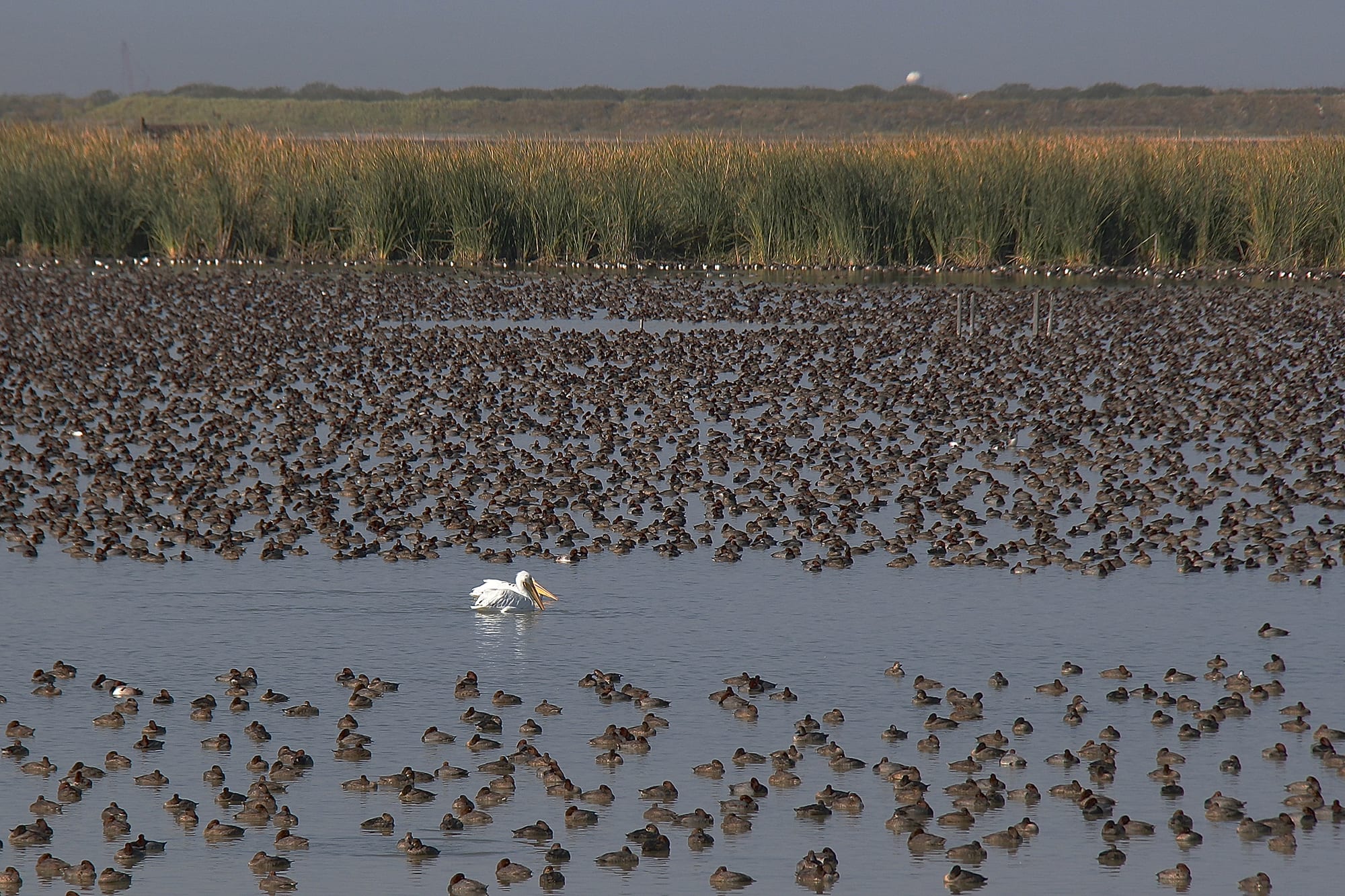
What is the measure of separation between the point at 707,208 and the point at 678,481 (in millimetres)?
25111

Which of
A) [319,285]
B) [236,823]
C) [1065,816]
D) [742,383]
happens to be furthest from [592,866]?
[319,285]

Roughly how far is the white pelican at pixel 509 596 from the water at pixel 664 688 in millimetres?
208

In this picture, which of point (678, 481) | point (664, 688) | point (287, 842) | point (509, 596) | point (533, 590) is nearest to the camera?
point (287, 842)

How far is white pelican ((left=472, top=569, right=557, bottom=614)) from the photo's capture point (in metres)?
13.7

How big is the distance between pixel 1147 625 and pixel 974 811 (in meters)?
4.31

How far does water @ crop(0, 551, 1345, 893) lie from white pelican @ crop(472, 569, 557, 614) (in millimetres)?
208

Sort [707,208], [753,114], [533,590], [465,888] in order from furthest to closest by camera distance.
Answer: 1. [753,114]
2. [707,208]
3. [533,590]
4. [465,888]

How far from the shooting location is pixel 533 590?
13852 millimetres

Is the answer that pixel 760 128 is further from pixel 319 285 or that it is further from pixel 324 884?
pixel 324 884

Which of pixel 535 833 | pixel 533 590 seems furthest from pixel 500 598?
pixel 535 833

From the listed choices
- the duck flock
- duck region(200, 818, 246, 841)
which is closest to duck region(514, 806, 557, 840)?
the duck flock

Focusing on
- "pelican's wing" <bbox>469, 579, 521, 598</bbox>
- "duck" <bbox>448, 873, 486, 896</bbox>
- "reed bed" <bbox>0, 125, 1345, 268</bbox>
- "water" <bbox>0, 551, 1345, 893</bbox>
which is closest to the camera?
"duck" <bbox>448, 873, 486, 896</bbox>

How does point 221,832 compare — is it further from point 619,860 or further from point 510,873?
point 619,860

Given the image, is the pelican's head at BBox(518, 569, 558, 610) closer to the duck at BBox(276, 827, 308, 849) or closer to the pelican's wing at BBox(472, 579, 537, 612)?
the pelican's wing at BBox(472, 579, 537, 612)
